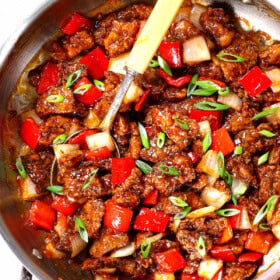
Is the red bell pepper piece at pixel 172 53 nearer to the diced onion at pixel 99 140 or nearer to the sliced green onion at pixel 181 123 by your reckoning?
the sliced green onion at pixel 181 123

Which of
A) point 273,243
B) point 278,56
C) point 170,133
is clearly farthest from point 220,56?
point 273,243

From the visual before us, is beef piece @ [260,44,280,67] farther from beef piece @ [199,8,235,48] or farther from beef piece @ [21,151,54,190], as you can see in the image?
beef piece @ [21,151,54,190]

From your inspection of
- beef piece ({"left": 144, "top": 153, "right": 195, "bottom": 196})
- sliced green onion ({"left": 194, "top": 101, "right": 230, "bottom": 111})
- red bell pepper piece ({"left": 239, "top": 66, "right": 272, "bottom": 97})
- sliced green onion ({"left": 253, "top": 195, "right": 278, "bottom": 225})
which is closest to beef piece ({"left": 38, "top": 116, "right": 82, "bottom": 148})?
beef piece ({"left": 144, "top": 153, "right": 195, "bottom": 196})

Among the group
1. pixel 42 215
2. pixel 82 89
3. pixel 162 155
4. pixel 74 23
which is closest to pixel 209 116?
pixel 162 155

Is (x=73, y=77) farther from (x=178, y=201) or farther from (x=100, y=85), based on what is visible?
(x=178, y=201)

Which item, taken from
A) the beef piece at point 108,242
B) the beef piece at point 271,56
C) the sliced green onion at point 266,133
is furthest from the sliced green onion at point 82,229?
the beef piece at point 271,56
